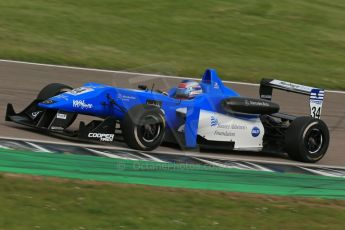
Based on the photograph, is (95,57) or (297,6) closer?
(95,57)

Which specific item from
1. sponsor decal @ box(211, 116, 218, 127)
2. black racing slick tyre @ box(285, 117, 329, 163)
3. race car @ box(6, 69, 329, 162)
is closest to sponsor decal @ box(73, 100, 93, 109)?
race car @ box(6, 69, 329, 162)

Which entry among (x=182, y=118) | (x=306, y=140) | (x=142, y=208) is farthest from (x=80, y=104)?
(x=306, y=140)

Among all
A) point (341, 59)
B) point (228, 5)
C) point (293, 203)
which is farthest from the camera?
point (228, 5)

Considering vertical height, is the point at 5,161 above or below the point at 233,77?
below

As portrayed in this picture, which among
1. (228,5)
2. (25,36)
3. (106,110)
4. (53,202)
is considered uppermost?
(228,5)

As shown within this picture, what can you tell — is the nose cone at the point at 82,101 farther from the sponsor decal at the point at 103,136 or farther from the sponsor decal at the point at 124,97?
the sponsor decal at the point at 103,136

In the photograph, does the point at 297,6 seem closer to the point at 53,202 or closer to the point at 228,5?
the point at 228,5

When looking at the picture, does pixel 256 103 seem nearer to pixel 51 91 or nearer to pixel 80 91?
pixel 80 91

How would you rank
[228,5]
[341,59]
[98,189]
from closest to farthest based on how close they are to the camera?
[98,189], [341,59], [228,5]

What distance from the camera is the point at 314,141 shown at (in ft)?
37.0

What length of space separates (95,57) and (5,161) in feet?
29.4

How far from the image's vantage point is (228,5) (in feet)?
77.8

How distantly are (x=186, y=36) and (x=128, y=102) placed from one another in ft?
34.0

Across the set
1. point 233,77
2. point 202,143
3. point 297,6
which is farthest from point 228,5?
point 202,143
